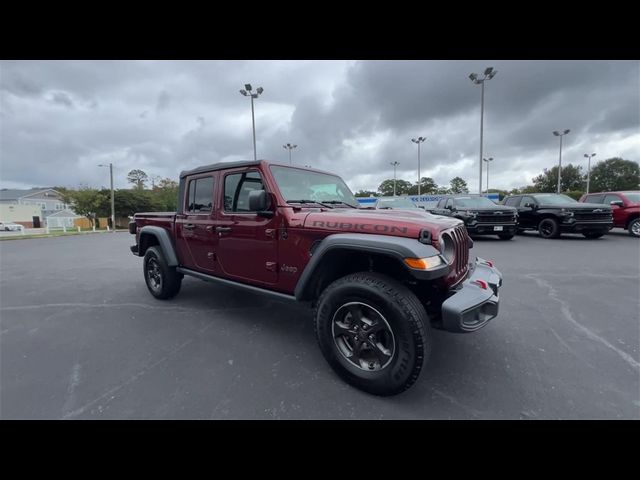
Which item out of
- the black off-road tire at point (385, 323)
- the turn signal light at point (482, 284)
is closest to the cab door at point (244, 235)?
the black off-road tire at point (385, 323)

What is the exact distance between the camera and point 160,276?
4383mm

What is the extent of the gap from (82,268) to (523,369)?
359 inches

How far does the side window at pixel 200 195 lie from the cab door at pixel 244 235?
1.02ft

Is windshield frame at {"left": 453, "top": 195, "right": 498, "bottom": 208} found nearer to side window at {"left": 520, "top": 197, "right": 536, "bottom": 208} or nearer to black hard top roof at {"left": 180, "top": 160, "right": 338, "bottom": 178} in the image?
side window at {"left": 520, "top": 197, "right": 536, "bottom": 208}

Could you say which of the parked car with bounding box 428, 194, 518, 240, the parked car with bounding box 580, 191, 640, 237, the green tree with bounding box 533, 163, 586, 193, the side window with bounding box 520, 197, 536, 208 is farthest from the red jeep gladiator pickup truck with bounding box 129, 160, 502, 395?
the green tree with bounding box 533, 163, 586, 193

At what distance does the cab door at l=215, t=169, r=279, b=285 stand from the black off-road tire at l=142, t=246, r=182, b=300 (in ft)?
4.26

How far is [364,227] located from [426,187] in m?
98.7

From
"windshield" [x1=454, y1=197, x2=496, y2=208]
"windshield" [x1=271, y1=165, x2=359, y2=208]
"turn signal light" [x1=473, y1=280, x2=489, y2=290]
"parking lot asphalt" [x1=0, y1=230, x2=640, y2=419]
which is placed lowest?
"parking lot asphalt" [x1=0, y1=230, x2=640, y2=419]

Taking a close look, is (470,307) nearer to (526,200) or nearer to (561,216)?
(561,216)

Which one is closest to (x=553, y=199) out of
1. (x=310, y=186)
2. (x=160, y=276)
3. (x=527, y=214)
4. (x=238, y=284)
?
(x=527, y=214)

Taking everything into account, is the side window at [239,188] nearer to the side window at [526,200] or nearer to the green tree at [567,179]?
the side window at [526,200]

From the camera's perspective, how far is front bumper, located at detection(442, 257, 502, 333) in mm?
2002

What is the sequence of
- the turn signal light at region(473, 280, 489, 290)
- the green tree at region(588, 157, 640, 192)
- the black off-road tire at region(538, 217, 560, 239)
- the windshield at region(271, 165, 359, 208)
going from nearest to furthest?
1. the turn signal light at region(473, 280, 489, 290)
2. the windshield at region(271, 165, 359, 208)
3. the black off-road tire at region(538, 217, 560, 239)
4. the green tree at region(588, 157, 640, 192)
